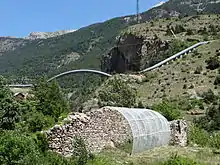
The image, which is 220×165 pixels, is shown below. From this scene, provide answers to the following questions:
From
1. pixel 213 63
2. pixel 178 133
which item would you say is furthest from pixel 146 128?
pixel 213 63

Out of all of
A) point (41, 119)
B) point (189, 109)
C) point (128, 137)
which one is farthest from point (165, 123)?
point (189, 109)

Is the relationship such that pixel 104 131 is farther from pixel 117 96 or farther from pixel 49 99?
pixel 117 96

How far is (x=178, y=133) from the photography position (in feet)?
84.8

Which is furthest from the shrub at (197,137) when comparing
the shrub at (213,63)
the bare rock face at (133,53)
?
the bare rock face at (133,53)

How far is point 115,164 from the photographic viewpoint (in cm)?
1811

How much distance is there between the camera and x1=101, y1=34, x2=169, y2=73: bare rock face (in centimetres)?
8901

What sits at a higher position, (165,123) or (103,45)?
(103,45)

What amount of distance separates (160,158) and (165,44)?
68427 mm

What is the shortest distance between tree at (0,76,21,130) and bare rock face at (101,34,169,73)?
191ft

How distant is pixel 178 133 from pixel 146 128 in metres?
3.55

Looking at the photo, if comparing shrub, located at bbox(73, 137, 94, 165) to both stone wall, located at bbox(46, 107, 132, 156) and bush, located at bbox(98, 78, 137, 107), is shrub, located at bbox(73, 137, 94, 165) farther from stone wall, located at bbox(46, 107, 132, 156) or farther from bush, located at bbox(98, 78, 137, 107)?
bush, located at bbox(98, 78, 137, 107)

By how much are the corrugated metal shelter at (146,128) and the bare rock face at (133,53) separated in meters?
61.3

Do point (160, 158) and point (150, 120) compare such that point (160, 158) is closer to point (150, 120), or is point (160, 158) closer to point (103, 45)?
point (150, 120)

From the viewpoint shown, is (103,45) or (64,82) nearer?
(64,82)
